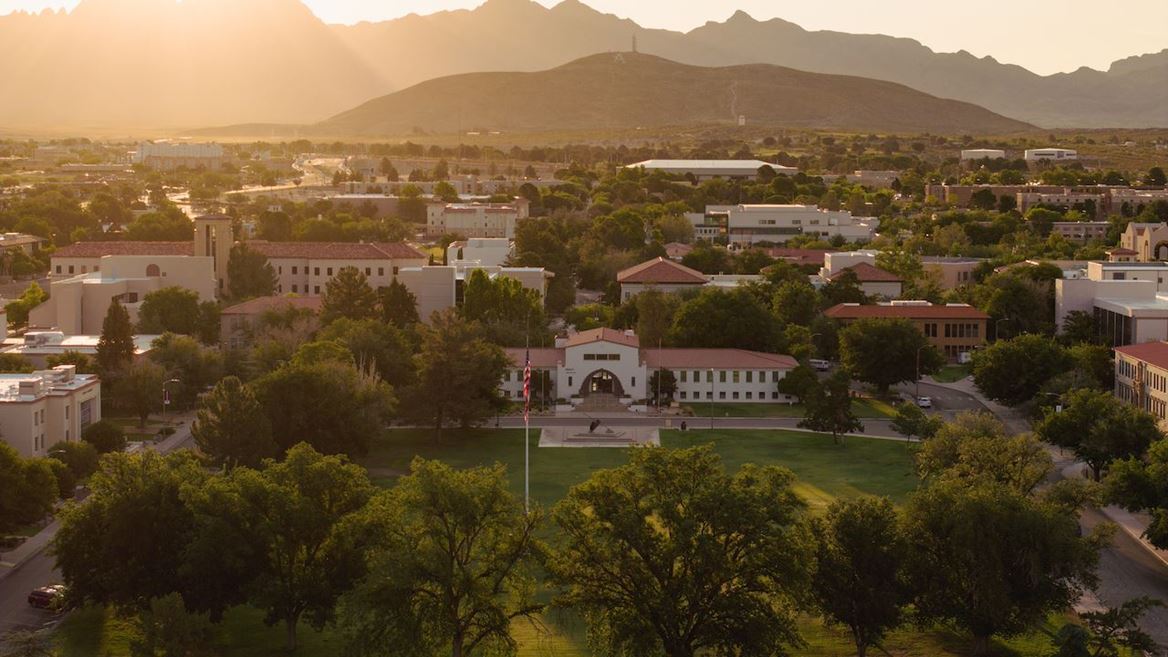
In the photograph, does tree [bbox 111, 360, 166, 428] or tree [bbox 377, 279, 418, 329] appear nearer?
tree [bbox 111, 360, 166, 428]

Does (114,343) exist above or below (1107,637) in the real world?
above

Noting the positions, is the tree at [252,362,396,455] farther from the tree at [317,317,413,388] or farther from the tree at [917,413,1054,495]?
the tree at [917,413,1054,495]

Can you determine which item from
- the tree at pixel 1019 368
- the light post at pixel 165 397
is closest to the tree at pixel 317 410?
the light post at pixel 165 397

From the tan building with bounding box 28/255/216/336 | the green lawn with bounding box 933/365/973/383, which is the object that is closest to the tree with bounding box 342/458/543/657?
the green lawn with bounding box 933/365/973/383

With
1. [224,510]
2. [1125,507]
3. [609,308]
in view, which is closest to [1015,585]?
[1125,507]

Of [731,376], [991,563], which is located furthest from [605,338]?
[991,563]

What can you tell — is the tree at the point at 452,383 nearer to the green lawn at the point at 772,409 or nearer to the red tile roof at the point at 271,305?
the green lawn at the point at 772,409

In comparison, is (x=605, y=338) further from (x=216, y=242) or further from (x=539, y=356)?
(x=216, y=242)
